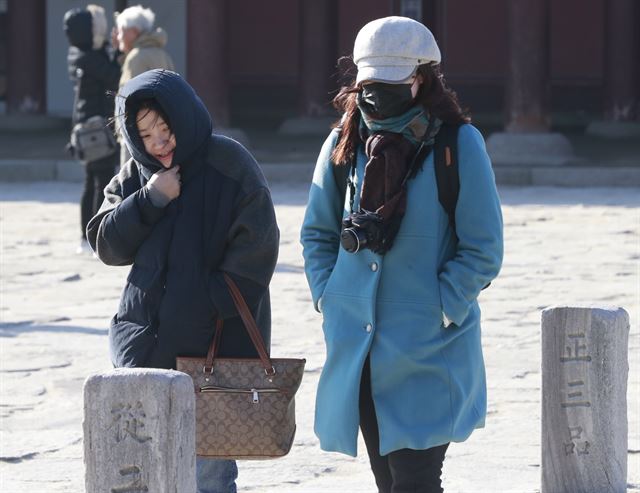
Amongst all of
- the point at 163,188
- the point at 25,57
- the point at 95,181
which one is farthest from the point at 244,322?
the point at 25,57

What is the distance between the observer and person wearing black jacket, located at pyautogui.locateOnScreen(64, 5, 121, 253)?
922cm

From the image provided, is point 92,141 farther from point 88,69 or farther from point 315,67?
point 315,67

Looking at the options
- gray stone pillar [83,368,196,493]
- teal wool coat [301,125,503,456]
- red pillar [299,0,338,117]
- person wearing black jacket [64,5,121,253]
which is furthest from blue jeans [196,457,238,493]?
red pillar [299,0,338,117]

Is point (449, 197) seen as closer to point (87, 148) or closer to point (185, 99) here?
point (185, 99)

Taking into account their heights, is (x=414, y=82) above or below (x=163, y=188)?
above

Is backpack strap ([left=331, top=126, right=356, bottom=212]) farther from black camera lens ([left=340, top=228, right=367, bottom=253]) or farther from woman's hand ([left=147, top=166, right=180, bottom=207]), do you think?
woman's hand ([left=147, top=166, right=180, bottom=207])

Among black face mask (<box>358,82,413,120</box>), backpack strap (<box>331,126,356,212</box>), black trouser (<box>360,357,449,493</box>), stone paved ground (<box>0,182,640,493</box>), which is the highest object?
black face mask (<box>358,82,413,120</box>)

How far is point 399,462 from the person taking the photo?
145 inches

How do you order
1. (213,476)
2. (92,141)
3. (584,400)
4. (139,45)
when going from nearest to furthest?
(213,476) → (584,400) → (139,45) → (92,141)

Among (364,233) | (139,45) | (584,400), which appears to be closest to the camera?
(364,233)

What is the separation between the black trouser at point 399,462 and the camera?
365 cm

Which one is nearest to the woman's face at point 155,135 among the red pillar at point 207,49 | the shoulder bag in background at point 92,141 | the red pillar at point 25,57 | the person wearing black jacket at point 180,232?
the person wearing black jacket at point 180,232

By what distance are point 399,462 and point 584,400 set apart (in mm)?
966

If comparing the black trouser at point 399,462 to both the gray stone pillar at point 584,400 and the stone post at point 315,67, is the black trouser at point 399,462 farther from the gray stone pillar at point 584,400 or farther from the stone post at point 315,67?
the stone post at point 315,67
